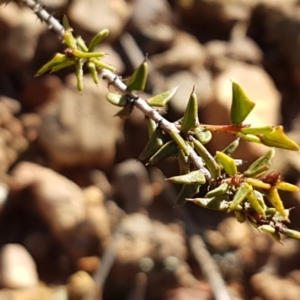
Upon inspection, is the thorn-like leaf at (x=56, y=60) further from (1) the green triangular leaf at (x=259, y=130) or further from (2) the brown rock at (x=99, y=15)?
(2) the brown rock at (x=99, y=15)

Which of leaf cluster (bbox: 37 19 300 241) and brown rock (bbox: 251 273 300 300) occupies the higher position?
leaf cluster (bbox: 37 19 300 241)

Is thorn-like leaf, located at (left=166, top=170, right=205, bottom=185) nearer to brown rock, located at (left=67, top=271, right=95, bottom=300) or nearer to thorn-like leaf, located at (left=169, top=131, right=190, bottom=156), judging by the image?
thorn-like leaf, located at (left=169, top=131, right=190, bottom=156)

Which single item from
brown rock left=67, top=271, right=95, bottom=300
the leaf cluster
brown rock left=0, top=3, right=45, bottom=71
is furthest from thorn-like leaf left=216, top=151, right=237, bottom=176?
brown rock left=0, top=3, right=45, bottom=71

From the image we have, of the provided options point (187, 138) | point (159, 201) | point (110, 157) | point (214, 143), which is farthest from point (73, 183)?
point (187, 138)

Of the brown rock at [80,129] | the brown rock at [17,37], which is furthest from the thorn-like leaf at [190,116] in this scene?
the brown rock at [17,37]

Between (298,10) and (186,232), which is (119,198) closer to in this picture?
(186,232)

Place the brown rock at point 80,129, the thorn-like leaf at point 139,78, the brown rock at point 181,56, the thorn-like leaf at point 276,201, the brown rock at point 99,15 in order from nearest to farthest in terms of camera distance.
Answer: the thorn-like leaf at point 276,201, the thorn-like leaf at point 139,78, the brown rock at point 80,129, the brown rock at point 99,15, the brown rock at point 181,56

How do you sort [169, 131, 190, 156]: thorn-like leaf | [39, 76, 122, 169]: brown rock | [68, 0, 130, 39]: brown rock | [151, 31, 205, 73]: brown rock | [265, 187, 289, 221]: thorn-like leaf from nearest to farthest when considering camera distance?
[265, 187, 289, 221]: thorn-like leaf
[169, 131, 190, 156]: thorn-like leaf
[39, 76, 122, 169]: brown rock
[68, 0, 130, 39]: brown rock
[151, 31, 205, 73]: brown rock
